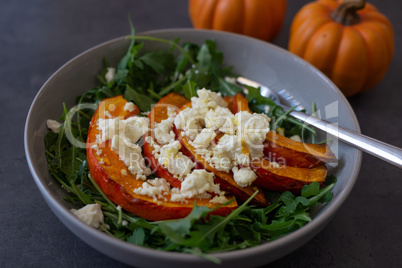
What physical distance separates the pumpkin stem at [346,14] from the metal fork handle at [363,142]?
89cm

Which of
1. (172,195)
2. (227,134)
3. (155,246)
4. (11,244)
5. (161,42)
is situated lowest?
(11,244)

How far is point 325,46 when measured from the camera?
2.33 m

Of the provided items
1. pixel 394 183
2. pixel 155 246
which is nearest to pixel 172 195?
pixel 155 246

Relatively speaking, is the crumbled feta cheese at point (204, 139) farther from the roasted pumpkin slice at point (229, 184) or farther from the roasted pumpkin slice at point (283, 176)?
the roasted pumpkin slice at point (283, 176)

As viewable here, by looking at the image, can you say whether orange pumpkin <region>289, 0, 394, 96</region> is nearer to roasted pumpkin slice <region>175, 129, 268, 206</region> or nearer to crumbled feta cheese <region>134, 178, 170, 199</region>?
roasted pumpkin slice <region>175, 129, 268, 206</region>

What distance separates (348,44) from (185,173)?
4.63 feet

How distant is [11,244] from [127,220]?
0.59m

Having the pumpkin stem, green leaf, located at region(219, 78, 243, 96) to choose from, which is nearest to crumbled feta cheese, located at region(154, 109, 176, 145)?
green leaf, located at region(219, 78, 243, 96)

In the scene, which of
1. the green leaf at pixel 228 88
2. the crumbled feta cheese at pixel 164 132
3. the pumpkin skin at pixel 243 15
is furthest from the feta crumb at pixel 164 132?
the pumpkin skin at pixel 243 15

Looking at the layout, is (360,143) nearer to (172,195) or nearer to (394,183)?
(394,183)

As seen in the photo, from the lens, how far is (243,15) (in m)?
2.58

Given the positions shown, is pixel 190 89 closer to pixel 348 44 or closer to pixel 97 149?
pixel 97 149

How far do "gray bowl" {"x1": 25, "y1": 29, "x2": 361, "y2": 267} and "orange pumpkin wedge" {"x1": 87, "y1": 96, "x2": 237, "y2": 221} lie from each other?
19cm

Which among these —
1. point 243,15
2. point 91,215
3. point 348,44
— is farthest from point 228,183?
point 243,15
